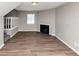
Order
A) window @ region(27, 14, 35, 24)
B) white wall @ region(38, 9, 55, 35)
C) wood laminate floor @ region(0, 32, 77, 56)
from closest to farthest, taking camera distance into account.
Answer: wood laminate floor @ region(0, 32, 77, 56)
white wall @ region(38, 9, 55, 35)
window @ region(27, 14, 35, 24)

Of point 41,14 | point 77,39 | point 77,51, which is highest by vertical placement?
point 41,14

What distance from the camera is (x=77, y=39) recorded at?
4273 millimetres

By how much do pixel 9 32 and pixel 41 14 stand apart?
369cm

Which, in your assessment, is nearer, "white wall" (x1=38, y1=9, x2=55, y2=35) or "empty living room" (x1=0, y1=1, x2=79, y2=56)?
"empty living room" (x1=0, y1=1, x2=79, y2=56)

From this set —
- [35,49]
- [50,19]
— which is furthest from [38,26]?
[35,49]

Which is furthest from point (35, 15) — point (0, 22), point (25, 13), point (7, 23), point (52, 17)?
point (0, 22)

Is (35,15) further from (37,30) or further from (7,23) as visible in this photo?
(7,23)

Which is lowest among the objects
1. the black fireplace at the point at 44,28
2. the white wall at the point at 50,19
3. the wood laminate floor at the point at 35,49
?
the wood laminate floor at the point at 35,49

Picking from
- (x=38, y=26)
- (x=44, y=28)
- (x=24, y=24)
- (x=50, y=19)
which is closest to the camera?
(x=50, y=19)

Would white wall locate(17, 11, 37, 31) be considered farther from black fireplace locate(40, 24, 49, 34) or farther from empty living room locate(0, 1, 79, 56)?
black fireplace locate(40, 24, 49, 34)

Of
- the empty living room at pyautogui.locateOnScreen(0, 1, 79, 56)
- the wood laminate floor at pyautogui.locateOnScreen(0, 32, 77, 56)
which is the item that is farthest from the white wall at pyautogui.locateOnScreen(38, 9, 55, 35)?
the wood laminate floor at pyautogui.locateOnScreen(0, 32, 77, 56)

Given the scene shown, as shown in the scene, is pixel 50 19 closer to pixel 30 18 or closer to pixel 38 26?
pixel 38 26

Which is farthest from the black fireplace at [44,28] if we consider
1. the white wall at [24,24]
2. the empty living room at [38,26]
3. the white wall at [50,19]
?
the white wall at [24,24]

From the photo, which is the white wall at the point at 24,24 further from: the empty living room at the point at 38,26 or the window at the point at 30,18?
the window at the point at 30,18
